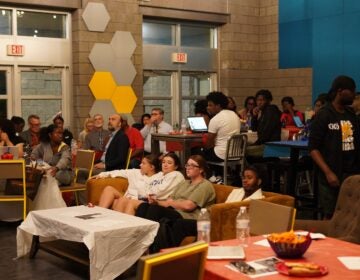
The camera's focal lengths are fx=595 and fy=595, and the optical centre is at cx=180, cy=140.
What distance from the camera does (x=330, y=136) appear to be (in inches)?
190

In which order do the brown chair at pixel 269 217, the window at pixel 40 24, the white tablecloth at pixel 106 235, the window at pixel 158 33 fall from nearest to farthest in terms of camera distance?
the brown chair at pixel 269 217, the white tablecloth at pixel 106 235, the window at pixel 40 24, the window at pixel 158 33

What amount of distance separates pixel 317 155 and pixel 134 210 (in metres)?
1.87

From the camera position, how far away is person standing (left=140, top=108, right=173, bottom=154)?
9.14 metres

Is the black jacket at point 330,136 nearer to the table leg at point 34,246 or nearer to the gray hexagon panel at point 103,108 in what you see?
the table leg at point 34,246

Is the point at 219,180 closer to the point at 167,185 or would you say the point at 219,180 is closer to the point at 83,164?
the point at 83,164

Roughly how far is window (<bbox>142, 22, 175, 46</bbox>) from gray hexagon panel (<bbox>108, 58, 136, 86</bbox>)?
2.85 feet

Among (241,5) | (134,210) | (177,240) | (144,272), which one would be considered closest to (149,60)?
(241,5)

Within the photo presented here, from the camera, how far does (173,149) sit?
8.89 m

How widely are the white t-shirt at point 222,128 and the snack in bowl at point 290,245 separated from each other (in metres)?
4.36

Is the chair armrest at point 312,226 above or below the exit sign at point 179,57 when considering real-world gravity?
below

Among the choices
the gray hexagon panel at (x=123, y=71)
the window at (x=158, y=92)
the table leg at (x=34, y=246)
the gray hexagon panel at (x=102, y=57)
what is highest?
the gray hexagon panel at (x=102, y=57)

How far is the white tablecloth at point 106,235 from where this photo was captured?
4.57 m

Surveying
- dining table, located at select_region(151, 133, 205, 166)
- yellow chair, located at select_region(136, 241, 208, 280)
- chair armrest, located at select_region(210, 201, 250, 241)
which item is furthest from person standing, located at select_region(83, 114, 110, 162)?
yellow chair, located at select_region(136, 241, 208, 280)

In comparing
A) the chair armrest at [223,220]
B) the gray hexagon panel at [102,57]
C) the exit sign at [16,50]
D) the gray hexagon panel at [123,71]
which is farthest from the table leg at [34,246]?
the gray hexagon panel at [123,71]
